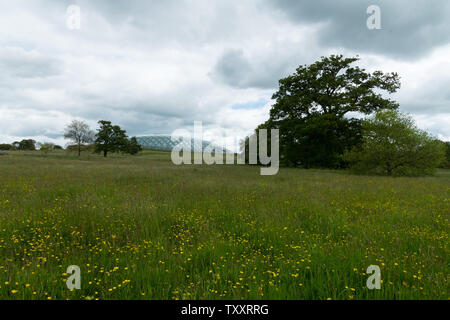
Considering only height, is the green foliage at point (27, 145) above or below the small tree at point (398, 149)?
above

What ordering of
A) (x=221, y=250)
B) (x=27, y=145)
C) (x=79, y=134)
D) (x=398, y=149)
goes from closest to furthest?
(x=221, y=250), (x=398, y=149), (x=79, y=134), (x=27, y=145)

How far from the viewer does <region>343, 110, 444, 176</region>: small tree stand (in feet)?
68.6

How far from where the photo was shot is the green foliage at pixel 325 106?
27.0 m

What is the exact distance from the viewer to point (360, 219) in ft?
18.3

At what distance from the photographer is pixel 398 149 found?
21.3 m

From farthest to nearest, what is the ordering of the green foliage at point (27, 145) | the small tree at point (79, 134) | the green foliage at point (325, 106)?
the green foliage at point (27, 145)
the small tree at point (79, 134)
the green foliage at point (325, 106)

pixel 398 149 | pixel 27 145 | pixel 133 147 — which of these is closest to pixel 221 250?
pixel 398 149

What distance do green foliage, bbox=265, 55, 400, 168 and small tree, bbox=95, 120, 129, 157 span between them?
53.9m

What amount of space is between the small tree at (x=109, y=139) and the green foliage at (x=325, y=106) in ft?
177

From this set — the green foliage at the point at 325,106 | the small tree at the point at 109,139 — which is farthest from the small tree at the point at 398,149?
the small tree at the point at 109,139

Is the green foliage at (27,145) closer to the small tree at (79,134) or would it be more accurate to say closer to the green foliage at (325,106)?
the small tree at (79,134)

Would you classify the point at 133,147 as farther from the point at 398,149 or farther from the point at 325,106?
the point at 398,149

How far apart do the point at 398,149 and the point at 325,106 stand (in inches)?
441

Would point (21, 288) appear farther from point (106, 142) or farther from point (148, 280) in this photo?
point (106, 142)
